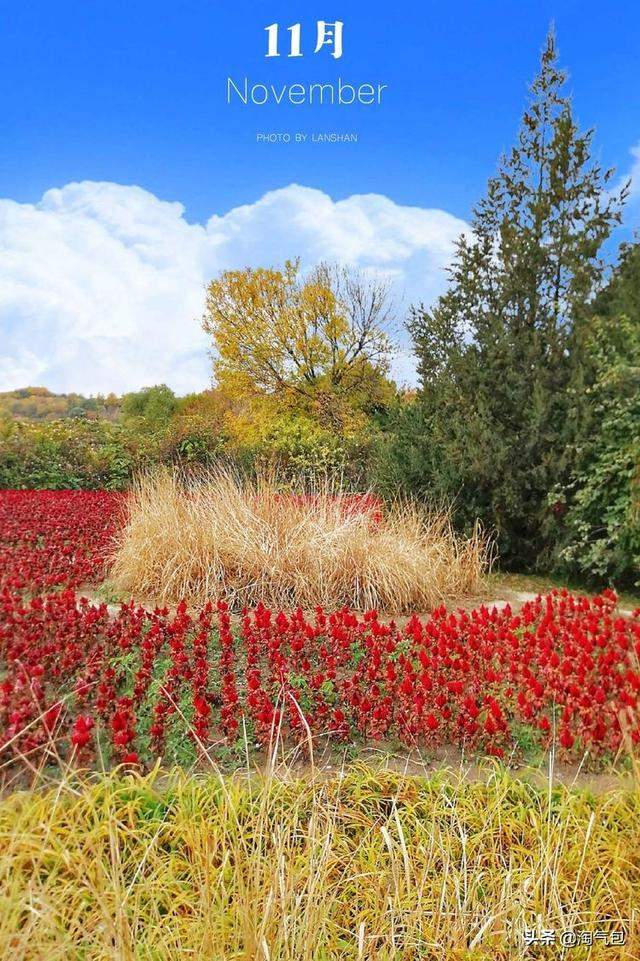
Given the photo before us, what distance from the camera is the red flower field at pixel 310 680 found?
9.63 ft

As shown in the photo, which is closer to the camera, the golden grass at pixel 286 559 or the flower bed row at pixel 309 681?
the flower bed row at pixel 309 681

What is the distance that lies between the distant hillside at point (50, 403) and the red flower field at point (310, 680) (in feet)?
104

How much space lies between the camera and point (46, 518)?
29.0 ft

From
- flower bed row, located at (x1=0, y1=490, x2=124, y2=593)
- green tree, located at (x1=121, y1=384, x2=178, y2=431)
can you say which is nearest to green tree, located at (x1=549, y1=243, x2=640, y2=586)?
flower bed row, located at (x1=0, y1=490, x2=124, y2=593)

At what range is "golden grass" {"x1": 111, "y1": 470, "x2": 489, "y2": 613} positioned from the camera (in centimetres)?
517

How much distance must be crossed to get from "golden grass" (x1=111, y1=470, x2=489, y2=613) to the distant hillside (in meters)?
30.1

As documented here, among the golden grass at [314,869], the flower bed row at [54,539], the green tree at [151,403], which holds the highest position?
the green tree at [151,403]

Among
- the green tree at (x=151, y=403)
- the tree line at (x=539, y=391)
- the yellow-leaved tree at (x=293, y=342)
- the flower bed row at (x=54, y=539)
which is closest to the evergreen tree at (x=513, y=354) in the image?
the tree line at (x=539, y=391)

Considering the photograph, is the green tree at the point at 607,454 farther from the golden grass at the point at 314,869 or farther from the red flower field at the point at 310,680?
the golden grass at the point at 314,869

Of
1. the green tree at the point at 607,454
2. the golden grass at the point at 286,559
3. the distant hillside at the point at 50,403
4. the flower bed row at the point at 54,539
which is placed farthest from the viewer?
the distant hillside at the point at 50,403

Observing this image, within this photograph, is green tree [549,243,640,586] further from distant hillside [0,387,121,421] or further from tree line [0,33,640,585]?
distant hillside [0,387,121,421]

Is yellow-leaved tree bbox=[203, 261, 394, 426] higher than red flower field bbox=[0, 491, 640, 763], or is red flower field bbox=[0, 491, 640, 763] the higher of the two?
yellow-leaved tree bbox=[203, 261, 394, 426]

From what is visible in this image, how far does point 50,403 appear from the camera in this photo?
1484 inches

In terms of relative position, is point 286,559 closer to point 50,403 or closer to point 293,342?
point 293,342
